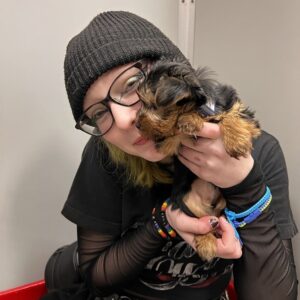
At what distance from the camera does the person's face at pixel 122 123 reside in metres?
0.89

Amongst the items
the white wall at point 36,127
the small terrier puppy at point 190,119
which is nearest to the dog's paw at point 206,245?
the small terrier puppy at point 190,119

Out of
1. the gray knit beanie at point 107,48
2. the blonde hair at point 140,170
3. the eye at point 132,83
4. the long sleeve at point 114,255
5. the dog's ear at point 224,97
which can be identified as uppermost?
the gray knit beanie at point 107,48

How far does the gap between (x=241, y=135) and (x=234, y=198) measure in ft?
0.52

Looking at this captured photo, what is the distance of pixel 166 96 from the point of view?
815 mm

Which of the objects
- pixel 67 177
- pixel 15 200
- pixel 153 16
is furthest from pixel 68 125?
pixel 153 16

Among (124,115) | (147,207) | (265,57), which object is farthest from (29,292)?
(265,57)

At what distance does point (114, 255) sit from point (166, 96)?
0.53 metres

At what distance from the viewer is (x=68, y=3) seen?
4.87 ft

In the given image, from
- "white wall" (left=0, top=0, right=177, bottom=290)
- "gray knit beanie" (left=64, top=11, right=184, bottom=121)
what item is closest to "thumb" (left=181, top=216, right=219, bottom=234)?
"gray knit beanie" (left=64, top=11, right=184, bottom=121)

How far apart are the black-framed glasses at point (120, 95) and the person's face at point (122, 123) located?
1 centimetres

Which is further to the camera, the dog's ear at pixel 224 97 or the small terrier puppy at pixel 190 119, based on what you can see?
the dog's ear at pixel 224 97

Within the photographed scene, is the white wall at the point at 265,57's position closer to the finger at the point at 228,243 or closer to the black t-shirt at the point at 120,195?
the black t-shirt at the point at 120,195

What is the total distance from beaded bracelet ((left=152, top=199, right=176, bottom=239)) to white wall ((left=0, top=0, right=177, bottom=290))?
66 centimetres

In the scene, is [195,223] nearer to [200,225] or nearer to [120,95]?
[200,225]
